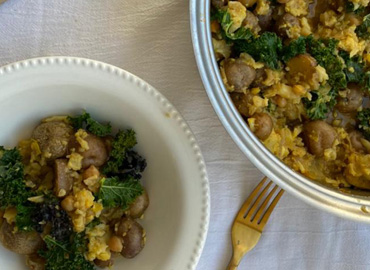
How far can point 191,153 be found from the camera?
4.14 feet

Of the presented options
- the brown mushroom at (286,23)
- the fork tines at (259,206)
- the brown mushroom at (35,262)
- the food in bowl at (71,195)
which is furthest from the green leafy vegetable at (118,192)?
the brown mushroom at (286,23)

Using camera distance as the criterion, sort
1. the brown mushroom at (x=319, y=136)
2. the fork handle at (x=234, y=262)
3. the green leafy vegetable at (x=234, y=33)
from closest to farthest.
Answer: the green leafy vegetable at (x=234, y=33) → the brown mushroom at (x=319, y=136) → the fork handle at (x=234, y=262)

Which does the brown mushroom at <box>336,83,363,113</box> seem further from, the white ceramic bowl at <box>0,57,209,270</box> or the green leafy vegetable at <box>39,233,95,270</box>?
the green leafy vegetable at <box>39,233,95,270</box>

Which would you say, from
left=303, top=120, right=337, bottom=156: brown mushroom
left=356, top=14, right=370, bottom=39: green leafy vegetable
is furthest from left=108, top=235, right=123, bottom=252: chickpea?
left=356, top=14, right=370, bottom=39: green leafy vegetable

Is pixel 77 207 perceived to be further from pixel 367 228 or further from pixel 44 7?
pixel 367 228

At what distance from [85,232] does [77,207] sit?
0.09 meters

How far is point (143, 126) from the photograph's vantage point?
131cm

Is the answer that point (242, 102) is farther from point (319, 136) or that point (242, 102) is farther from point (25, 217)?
point (25, 217)

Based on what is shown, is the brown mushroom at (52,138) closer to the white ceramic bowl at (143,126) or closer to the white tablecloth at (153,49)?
the white ceramic bowl at (143,126)

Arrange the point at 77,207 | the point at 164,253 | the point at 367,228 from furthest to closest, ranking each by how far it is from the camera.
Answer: the point at 367,228, the point at 164,253, the point at 77,207

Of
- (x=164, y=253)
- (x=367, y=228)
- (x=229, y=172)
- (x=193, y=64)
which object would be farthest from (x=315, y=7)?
(x=164, y=253)

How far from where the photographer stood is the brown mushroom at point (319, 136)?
1.29 meters

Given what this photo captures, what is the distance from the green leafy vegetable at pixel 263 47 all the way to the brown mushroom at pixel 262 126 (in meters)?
0.14

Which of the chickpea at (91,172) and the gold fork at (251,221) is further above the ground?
the chickpea at (91,172)
